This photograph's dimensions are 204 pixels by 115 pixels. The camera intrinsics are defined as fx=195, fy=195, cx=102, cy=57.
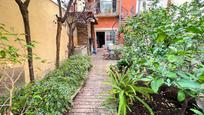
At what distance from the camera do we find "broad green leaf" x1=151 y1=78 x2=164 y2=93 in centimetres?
103

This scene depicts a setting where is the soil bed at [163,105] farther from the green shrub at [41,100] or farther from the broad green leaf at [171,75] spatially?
the broad green leaf at [171,75]

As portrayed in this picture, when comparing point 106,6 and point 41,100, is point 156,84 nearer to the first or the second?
point 41,100

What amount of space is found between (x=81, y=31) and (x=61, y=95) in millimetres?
9044

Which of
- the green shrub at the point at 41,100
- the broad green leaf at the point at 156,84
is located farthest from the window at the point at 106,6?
the broad green leaf at the point at 156,84

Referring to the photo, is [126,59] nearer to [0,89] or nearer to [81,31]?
[0,89]

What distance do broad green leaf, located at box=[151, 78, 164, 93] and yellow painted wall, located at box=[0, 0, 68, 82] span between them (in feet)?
9.73

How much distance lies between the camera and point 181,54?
3.84 feet

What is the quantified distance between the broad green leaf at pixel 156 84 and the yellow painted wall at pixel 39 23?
9.73ft

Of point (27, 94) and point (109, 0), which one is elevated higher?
point (109, 0)

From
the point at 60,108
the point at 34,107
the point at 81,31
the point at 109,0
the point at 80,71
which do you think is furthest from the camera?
the point at 109,0

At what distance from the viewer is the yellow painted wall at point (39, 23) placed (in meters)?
4.07

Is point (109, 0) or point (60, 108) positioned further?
point (109, 0)

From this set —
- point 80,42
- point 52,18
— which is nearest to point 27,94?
point 52,18

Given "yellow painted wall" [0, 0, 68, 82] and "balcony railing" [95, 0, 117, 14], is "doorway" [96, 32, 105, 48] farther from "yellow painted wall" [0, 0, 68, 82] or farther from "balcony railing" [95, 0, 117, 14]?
"yellow painted wall" [0, 0, 68, 82]
